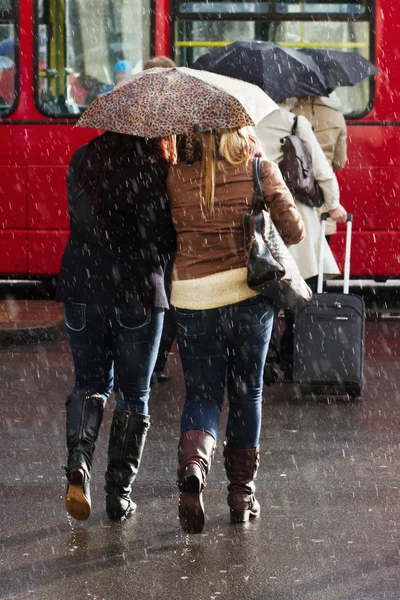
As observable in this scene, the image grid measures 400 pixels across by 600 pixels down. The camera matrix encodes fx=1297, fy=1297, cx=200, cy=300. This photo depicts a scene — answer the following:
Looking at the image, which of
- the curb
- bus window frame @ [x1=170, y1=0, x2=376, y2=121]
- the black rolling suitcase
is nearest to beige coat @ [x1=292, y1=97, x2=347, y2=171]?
the black rolling suitcase

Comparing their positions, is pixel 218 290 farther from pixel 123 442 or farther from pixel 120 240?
pixel 123 442

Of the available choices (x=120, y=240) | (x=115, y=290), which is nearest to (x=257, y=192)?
(x=120, y=240)

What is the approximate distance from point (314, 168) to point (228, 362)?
3.17 metres

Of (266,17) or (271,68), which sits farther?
(266,17)

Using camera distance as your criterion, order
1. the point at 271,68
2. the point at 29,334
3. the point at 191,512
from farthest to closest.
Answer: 1. the point at 29,334
2. the point at 271,68
3. the point at 191,512

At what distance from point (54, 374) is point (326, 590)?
4951 mm

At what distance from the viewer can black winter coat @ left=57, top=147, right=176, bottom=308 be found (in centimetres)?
506

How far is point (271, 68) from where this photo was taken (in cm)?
842

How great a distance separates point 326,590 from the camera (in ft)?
14.8

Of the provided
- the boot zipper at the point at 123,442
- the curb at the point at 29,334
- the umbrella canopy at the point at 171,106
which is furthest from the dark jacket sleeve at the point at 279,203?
the curb at the point at 29,334

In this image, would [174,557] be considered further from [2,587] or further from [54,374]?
[54,374]

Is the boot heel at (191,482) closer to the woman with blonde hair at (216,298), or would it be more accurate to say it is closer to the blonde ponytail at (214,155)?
the woman with blonde hair at (216,298)

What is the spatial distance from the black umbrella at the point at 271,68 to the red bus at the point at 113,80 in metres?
3.63

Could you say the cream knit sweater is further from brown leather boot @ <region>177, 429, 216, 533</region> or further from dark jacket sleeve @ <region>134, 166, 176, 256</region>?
brown leather boot @ <region>177, 429, 216, 533</region>
